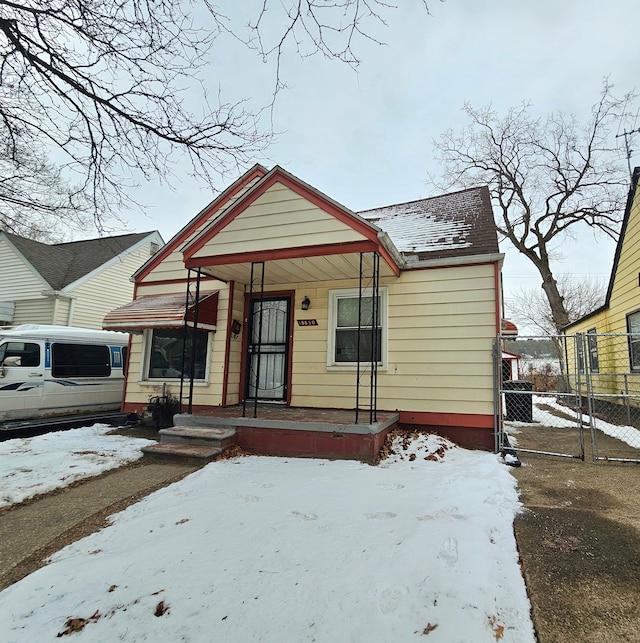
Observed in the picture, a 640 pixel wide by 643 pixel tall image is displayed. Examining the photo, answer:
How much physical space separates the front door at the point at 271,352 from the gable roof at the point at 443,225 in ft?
8.67

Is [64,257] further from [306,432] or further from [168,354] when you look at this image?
[306,432]

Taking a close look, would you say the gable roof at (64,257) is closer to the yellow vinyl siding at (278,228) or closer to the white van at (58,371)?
the white van at (58,371)

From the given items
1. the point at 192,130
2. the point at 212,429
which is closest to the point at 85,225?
the point at 192,130

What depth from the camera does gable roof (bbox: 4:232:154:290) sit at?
15000mm

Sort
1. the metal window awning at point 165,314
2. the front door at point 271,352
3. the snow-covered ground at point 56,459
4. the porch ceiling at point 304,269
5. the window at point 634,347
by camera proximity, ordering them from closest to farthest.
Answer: the snow-covered ground at point 56,459 → the porch ceiling at point 304,269 → the metal window awning at point 165,314 → the front door at point 271,352 → the window at point 634,347

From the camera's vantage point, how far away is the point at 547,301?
A: 94.2 ft

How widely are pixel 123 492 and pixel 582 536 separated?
410 centimetres

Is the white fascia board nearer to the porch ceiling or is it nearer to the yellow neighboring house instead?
the porch ceiling

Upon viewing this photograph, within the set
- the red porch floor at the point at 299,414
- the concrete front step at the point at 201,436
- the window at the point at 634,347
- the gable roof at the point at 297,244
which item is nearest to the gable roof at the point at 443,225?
the gable roof at the point at 297,244

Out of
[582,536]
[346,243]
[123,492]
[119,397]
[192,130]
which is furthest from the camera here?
[119,397]

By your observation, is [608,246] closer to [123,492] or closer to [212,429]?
[212,429]

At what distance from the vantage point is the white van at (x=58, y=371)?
7.07 m

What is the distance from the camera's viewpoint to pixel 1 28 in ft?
11.5

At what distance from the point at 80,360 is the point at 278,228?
5846 mm
